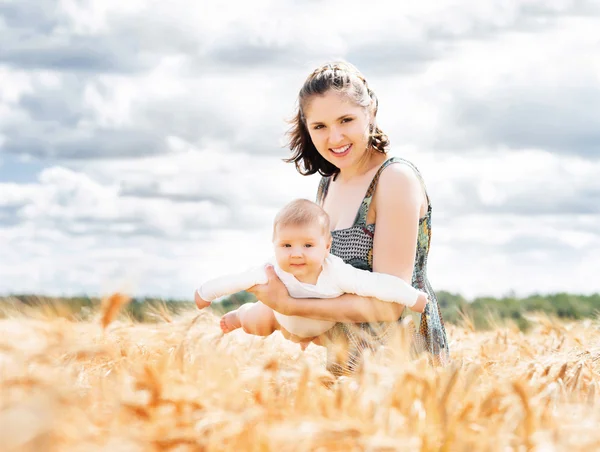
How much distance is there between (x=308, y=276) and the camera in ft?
11.4

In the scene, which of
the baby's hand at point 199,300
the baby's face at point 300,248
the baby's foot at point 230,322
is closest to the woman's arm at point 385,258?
the baby's face at point 300,248

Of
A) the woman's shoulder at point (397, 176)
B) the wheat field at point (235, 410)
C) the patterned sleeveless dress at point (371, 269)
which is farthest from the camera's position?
the woman's shoulder at point (397, 176)

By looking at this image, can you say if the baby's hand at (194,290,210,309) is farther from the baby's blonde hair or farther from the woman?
the baby's blonde hair

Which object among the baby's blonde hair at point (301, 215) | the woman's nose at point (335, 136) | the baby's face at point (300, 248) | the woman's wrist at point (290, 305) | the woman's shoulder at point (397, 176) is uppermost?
the woman's nose at point (335, 136)

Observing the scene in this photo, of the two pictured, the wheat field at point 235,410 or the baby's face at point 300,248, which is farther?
the baby's face at point 300,248

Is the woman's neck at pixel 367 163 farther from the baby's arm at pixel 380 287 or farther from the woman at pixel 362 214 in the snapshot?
the baby's arm at pixel 380 287

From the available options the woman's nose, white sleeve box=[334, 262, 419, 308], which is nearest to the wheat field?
white sleeve box=[334, 262, 419, 308]

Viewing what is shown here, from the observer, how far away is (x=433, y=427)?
1.61 m

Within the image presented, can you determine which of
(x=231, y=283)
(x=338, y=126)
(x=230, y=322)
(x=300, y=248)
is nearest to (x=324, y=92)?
(x=338, y=126)

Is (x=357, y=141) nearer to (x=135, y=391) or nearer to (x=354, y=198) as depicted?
(x=354, y=198)

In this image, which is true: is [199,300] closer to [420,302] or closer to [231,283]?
[231,283]

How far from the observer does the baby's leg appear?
3.78m

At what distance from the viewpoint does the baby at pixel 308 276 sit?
333 cm

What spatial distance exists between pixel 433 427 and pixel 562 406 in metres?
0.56
